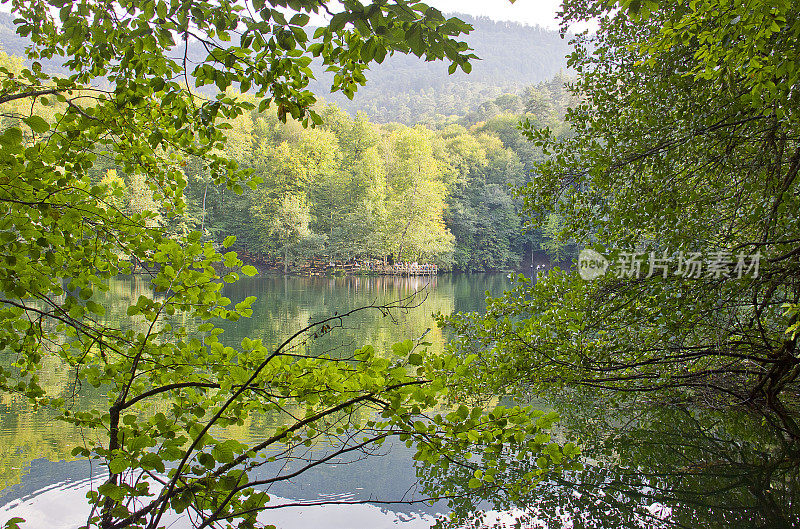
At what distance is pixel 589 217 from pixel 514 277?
2.87 ft

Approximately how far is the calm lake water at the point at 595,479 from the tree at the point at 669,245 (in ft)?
2.15

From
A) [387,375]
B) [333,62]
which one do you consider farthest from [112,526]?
[333,62]

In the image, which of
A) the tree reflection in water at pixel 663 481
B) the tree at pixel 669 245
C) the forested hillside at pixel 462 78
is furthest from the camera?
the forested hillside at pixel 462 78

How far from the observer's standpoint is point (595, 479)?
461 centimetres

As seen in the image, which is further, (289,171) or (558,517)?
(289,171)

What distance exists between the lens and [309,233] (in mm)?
34219

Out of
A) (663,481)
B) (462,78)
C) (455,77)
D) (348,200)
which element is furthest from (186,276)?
(462,78)

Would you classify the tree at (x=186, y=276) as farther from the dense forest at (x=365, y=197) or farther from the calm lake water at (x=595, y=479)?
the dense forest at (x=365, y=197)

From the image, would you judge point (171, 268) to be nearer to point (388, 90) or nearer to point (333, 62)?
point (333, 62)

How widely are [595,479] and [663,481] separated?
0.55 m

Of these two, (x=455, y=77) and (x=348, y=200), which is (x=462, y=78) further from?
(x=348, y=200)

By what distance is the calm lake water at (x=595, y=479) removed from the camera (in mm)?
4062

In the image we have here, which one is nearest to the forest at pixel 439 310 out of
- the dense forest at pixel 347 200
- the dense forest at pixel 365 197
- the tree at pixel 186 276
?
the tree at pixel 186 276

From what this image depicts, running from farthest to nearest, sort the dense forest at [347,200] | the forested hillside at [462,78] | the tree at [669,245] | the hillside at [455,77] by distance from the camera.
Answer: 1. the forested hillside at [462,78]
2. the hillside at [455,77]
3. the dense forest at [347,200]
4. the tree at [669,245]
